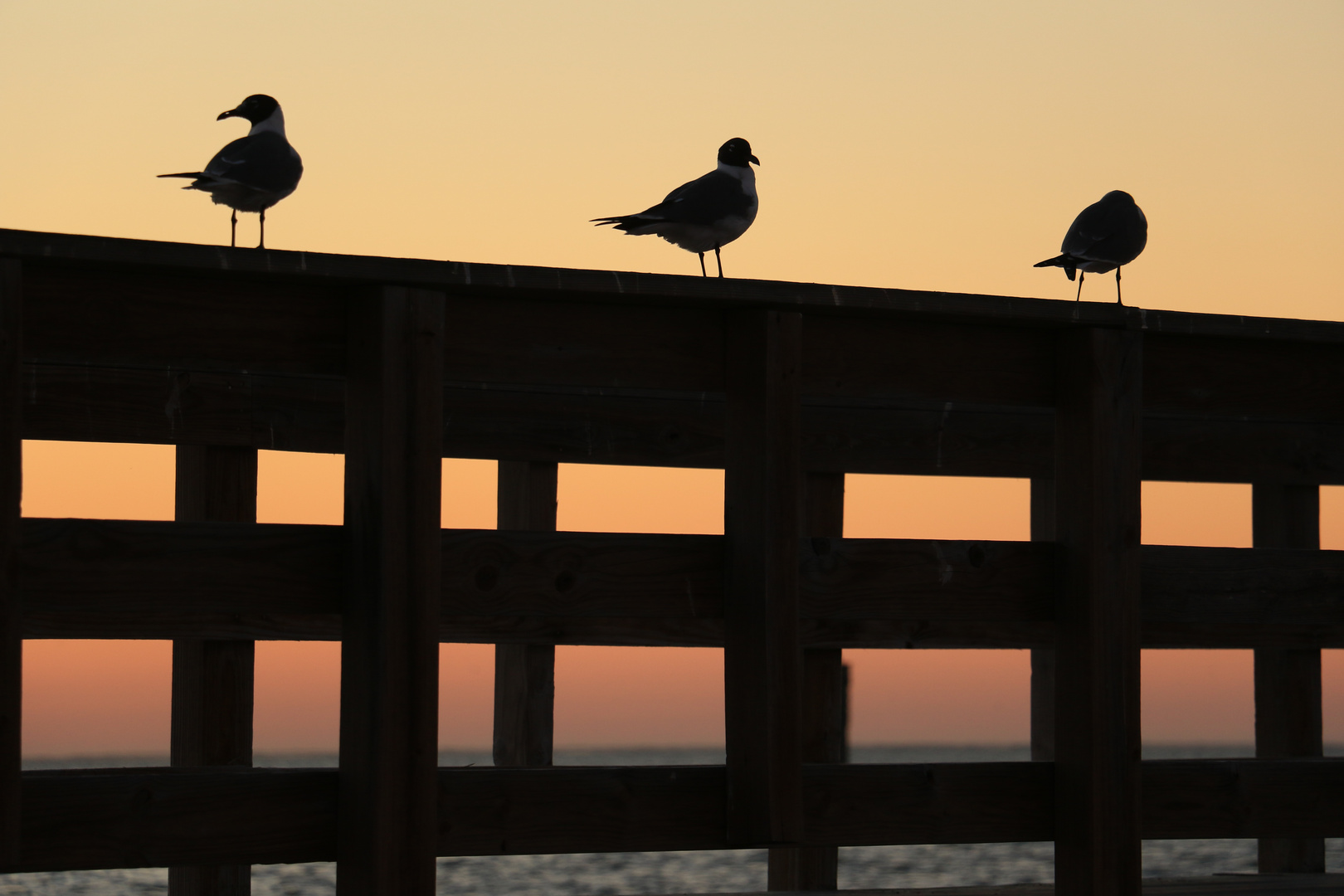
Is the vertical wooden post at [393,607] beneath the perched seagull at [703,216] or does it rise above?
beneath

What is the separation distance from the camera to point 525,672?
8859 mm

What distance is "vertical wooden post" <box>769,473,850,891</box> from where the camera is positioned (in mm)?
8016

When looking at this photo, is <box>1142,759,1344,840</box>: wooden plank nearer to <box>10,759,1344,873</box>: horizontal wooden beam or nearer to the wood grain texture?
<box>10,759,1344,873</box>: horizontal wooden beam

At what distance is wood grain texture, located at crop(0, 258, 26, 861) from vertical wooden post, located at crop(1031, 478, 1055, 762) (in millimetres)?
6595

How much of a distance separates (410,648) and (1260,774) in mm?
2983

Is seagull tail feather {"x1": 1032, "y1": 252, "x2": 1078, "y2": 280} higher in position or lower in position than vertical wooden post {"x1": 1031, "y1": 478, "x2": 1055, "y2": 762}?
higher

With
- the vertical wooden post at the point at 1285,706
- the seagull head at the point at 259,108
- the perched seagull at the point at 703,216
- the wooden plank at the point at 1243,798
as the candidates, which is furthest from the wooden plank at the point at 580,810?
the vertical wooden post at the point at 1285,706

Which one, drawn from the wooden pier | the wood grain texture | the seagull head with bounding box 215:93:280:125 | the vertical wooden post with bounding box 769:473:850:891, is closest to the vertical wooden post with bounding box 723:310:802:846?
the wooden pier

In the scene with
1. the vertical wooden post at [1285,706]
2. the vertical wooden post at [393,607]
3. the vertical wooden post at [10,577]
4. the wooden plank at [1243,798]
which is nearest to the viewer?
the vertical wooden post at [10,577]

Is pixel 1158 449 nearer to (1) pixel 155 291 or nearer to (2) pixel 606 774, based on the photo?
(2) pixel 606 774

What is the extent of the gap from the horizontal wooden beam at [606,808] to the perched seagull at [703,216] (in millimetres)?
2762

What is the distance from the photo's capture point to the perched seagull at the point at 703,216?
7141 millimetres

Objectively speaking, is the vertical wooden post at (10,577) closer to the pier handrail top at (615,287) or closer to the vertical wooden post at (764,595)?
the pier handrail top at (615,287)

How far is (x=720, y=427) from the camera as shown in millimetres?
8383
